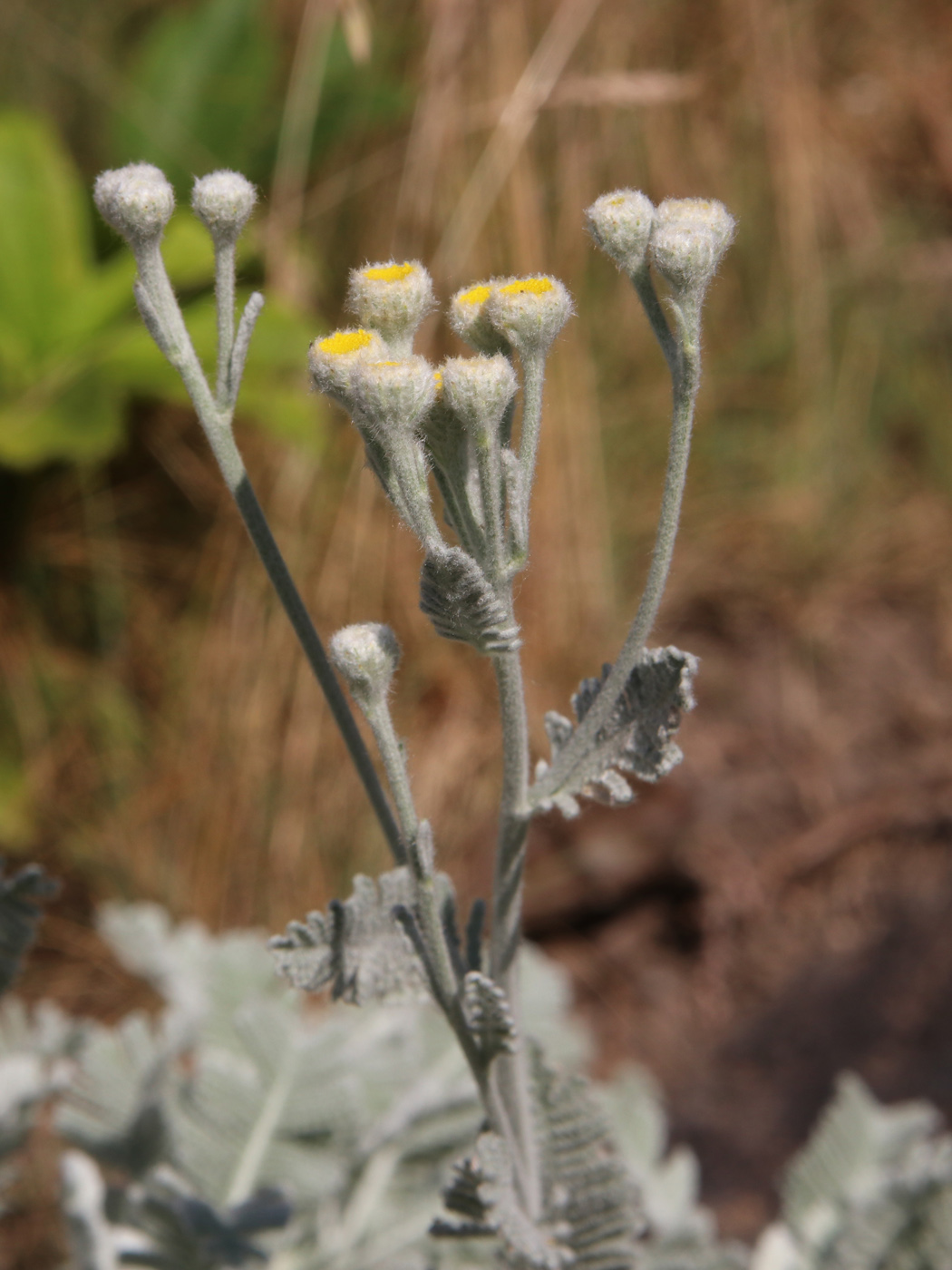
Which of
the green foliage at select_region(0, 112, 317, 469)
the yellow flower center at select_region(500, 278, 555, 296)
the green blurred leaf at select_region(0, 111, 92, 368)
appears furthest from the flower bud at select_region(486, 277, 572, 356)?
the green blurred leaf at select_region(0, 111, 92, 368)

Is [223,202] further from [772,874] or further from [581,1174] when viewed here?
[772,874]

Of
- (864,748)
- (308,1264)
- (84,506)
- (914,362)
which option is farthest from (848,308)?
(308,1264)

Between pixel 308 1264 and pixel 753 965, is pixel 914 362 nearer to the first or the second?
pixel 753 965

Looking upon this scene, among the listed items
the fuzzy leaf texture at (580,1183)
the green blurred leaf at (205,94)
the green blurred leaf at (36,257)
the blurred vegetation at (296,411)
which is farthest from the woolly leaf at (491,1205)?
the green blurred leaf at (205,94)

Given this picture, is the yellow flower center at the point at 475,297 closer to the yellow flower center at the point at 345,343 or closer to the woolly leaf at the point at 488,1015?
the yellow flower center at the point at 345,343

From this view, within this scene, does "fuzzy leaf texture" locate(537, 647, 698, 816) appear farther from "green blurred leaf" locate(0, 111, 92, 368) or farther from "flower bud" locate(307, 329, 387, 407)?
"green blurred leaf" locate(0, 111, 92, 368)

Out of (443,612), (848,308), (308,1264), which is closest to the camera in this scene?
(443,612)

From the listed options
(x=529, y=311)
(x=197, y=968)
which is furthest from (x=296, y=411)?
(x=529, y=311)
